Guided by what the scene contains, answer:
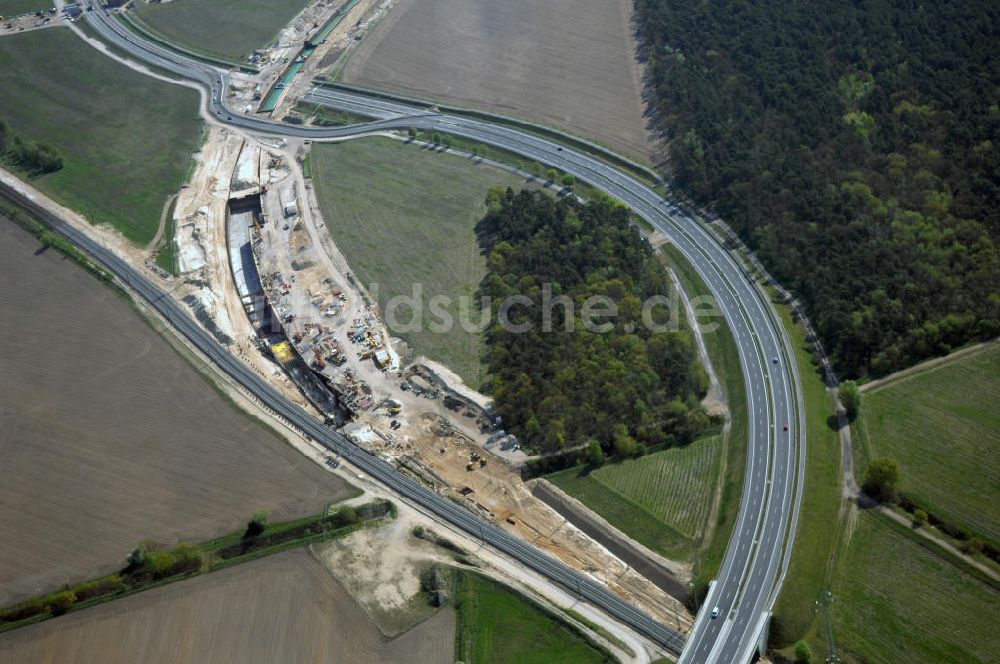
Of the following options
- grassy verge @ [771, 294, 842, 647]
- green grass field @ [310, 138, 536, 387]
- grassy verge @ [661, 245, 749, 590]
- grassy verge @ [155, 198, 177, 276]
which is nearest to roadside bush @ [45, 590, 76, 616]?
green grass field @ [310, 138, 536, 387]

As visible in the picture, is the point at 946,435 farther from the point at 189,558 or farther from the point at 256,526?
the point at 189,558

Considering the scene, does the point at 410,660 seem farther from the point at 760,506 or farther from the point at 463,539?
the point at 760,506

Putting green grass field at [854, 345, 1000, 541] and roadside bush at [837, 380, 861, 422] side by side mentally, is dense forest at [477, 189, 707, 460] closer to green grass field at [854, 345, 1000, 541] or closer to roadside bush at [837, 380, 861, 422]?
roadside bush at [837, 380, 861, 422]

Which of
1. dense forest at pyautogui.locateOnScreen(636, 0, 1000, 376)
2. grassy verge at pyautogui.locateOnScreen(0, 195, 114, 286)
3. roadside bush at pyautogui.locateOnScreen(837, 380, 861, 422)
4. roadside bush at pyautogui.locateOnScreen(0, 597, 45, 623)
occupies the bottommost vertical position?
roadside bush at pyautogui.locateOnScreen(0, 597, 45, 623)

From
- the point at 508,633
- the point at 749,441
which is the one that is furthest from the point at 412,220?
the point at 508,633

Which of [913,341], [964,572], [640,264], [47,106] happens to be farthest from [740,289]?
[47,106]
